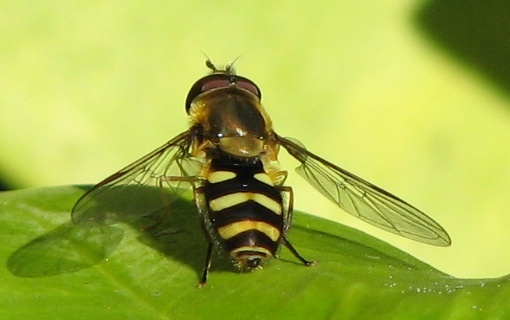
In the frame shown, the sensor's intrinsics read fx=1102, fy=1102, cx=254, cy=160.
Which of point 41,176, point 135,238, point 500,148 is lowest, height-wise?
point 135,238

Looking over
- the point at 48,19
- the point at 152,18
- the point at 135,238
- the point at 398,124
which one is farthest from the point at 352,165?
the point at 135,238

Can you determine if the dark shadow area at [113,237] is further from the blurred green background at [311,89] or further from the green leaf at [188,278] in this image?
the blurred green background at [311,89]

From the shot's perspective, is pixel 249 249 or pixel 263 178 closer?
pixel 249 249

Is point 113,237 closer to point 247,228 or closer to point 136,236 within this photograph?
point 136,236

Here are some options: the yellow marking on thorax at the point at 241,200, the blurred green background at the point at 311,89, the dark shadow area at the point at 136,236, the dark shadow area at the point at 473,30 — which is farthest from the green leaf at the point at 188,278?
the dark shadow area at the point at 473,30

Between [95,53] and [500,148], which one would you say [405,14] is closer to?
[500,148]

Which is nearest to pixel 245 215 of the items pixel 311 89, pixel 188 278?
pixel 188 278

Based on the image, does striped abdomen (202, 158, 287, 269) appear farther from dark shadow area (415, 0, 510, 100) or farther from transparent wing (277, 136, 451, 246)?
dark shadow area (415, 0, 510, 100)

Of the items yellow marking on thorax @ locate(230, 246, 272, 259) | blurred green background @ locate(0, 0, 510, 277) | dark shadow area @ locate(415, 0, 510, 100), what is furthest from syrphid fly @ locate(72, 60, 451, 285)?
dark shadow area @ locate(415, 0, 510, 100)

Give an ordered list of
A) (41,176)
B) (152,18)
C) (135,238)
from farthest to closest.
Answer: (152,18) → (41,176) → (135,238)
